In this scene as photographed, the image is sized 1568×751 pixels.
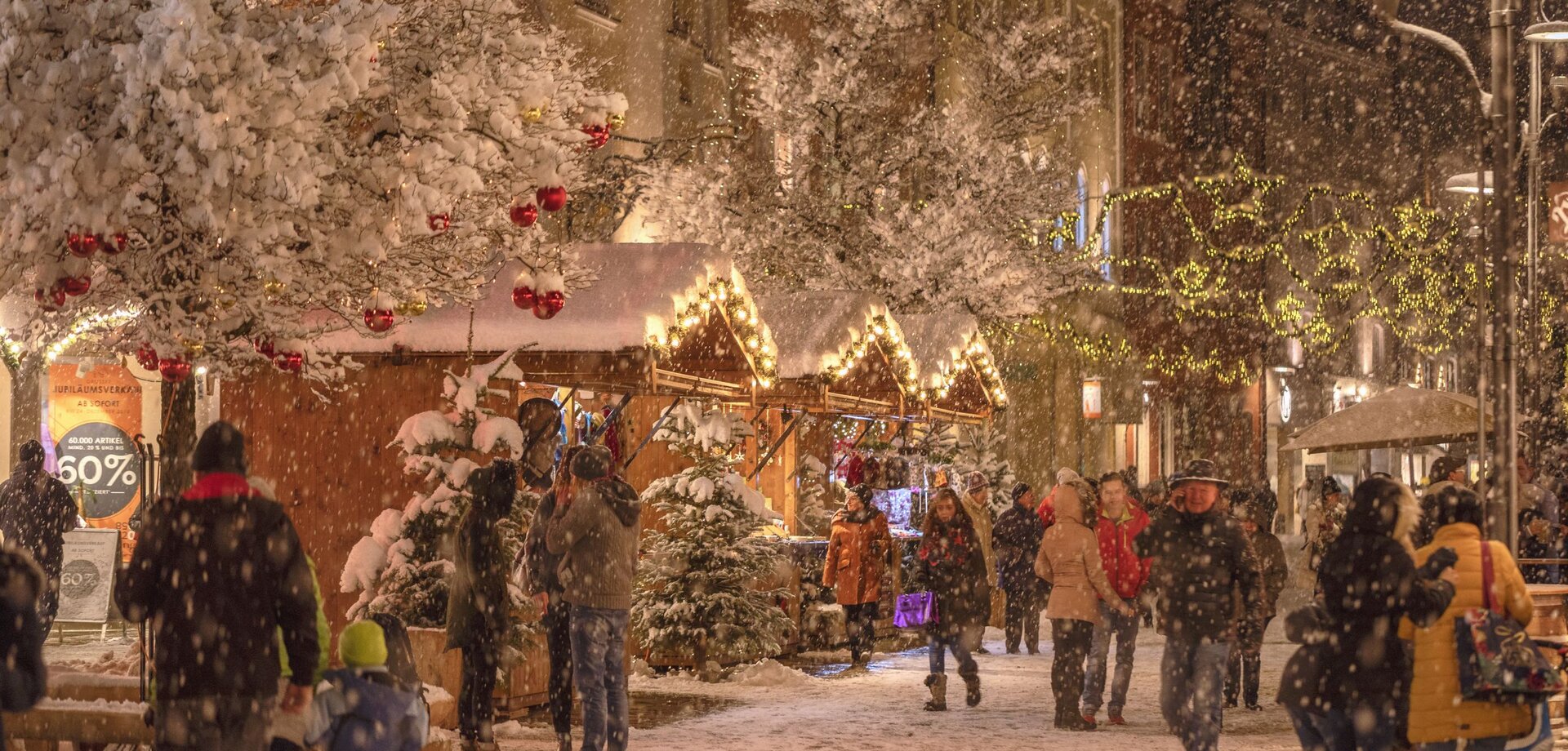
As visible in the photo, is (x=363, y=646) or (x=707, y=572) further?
(x=707, y=572)

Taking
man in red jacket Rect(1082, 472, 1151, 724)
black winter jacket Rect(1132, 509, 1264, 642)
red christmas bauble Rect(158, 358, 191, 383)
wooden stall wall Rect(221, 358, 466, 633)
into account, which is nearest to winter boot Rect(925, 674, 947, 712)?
man in red jacket Rect(1082, 472, 1151, 724)

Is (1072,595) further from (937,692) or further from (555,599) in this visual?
(555,599)

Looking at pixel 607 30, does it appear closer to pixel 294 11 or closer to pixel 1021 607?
pixel 1021 607

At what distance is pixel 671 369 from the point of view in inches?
634

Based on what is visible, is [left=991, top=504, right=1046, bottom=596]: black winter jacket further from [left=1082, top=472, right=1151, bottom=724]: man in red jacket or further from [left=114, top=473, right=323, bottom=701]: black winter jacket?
[left=114, top=473, right=323, bottom=701]: black winter jacket

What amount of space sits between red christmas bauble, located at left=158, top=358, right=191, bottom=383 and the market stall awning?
1367 cm

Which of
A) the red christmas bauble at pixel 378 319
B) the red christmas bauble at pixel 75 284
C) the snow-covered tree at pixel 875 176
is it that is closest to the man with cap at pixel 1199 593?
the red christmas bauble at pixel 378 319

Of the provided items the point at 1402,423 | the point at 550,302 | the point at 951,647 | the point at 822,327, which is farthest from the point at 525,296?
the point at 1402,423

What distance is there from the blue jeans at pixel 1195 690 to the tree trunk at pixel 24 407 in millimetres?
12970

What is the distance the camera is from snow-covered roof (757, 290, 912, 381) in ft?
60.0

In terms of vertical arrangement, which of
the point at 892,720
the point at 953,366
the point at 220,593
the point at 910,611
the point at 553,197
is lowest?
the point at 892,720

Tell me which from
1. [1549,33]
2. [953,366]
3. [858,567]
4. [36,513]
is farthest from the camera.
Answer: [953,366]

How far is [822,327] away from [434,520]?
22.4 ft

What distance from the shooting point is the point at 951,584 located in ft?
46.0
